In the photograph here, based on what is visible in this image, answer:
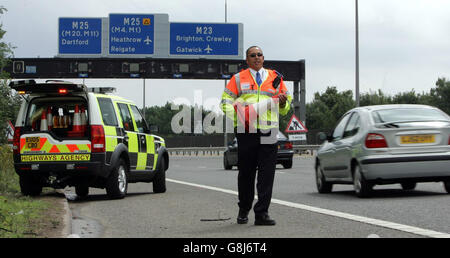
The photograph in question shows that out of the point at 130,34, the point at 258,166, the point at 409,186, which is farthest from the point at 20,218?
the point at 130,34

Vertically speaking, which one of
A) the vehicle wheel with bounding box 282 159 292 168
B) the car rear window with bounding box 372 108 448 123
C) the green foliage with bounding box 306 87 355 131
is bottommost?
the vehicle wheel with bounding box 282 159 292 168

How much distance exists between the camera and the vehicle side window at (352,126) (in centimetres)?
1345

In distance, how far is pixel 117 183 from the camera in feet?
44.9

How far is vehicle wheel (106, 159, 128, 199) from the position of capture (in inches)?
535

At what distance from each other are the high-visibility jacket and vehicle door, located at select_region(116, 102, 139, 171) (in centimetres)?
554

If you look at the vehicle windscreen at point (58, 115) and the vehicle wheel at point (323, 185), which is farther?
the vehicle wheel at point (323, 185)

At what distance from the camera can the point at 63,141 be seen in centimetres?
1333

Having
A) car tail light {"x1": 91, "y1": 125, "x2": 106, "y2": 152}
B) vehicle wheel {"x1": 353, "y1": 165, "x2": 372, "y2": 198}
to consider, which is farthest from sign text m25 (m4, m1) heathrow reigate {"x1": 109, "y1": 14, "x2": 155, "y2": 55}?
vehicle wheel {"x1": 353, "y1": 165, "x2": 372, "y2": 198}

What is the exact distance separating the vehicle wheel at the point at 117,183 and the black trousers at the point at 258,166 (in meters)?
4.82

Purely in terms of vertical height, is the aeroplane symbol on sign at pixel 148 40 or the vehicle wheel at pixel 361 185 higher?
the aeroplane symbol on sign at pixel 148 40

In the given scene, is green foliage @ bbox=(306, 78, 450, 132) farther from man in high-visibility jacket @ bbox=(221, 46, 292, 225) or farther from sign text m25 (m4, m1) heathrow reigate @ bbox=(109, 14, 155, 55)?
man in high-visibility jacket @ bbox=(221, 46, 292, 225)

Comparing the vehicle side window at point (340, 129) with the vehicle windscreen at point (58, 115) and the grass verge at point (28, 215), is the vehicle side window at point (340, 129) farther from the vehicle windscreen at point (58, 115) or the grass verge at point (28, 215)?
the grass verge at point (28, 215)

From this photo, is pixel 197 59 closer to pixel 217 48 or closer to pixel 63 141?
Answer: pixel 217 48

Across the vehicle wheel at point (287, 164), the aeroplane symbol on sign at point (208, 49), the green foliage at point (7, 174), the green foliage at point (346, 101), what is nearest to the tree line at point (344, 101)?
the green foliage at point (346, 101)
